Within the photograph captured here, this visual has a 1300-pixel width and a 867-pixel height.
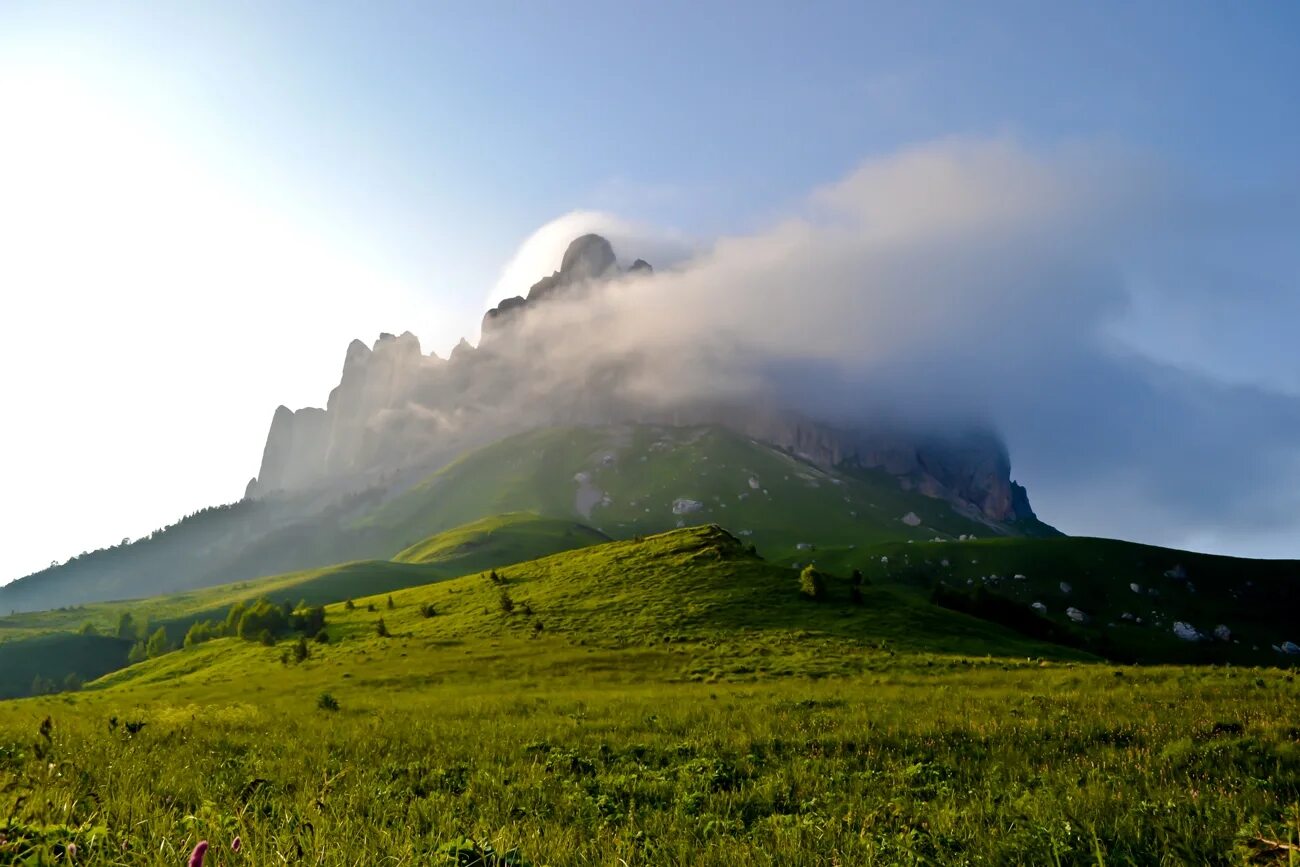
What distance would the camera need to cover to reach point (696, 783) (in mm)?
10219

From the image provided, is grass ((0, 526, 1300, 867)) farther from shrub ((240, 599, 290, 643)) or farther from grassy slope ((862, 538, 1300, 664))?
grassy slope ((862, 538, 1300, 664))

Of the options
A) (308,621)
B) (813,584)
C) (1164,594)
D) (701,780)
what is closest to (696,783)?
(701,780)

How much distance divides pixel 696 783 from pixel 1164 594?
22869 centimetres

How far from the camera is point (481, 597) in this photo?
9038cm

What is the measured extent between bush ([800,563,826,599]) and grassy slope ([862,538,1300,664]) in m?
104

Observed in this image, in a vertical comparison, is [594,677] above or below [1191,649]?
above

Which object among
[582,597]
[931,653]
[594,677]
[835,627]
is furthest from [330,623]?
[931,653]

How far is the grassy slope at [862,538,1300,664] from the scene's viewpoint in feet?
518

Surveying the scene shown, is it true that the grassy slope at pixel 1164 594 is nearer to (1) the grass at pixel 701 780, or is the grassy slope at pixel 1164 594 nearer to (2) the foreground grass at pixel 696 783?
(1) the grass at pixel 701 780

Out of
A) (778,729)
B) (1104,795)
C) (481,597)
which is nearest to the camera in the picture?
(1104,795)

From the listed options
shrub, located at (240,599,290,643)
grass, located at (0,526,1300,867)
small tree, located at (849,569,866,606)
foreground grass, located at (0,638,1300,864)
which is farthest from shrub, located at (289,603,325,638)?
foreground grass, located at (0,638,1300,864)

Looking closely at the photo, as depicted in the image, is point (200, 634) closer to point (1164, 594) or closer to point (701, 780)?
point (701, 780)

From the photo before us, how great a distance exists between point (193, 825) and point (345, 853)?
1.67m

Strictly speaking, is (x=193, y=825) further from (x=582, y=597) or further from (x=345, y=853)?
(x=582, y=597)
